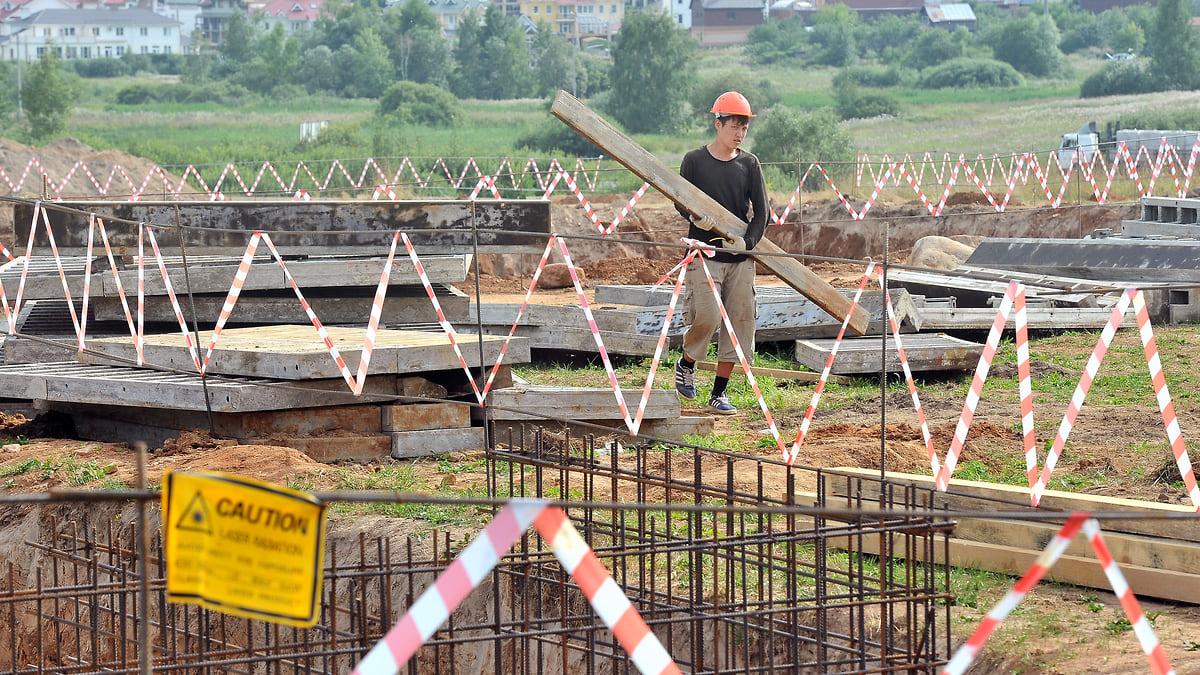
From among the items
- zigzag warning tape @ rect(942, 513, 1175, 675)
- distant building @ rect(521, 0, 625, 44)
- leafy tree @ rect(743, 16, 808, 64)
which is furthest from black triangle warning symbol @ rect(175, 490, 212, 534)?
distant building @ rect(521, 0, 625, 44)

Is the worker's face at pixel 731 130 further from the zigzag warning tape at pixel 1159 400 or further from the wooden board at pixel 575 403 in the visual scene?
the zigzag warning tape at pixel 1159 400

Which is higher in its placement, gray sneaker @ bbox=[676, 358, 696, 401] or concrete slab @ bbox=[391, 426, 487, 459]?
gray sneaker @ bbox=[676, 358, 696, 401]

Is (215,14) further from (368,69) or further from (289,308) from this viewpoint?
(289,308)

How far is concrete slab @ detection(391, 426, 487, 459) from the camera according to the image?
923 cm

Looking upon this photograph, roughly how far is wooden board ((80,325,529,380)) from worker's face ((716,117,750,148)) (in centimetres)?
195

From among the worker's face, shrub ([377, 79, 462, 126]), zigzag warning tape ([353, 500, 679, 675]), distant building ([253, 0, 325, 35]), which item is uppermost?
distant building ([253, 0, 325, 35])

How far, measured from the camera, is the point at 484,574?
3252 mm

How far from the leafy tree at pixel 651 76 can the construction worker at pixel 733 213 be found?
52.2m

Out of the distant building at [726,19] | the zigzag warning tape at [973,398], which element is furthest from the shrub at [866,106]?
the zigzag warning tape at [973,398]

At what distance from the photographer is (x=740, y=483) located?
27.0 feet

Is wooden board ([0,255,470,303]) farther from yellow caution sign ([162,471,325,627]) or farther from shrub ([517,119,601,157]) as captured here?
shrub ([517,119,601,157])

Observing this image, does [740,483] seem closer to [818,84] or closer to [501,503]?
[501,503]

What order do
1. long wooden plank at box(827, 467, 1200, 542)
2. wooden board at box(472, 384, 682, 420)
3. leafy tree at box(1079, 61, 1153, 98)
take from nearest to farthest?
long wooden plank at box(827, 467, 1200, 542) → wooden board at box(472, 384, 682, 420) → leafy tree at box(1079, 61, 1153, 98)

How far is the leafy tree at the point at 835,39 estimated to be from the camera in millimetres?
98312
